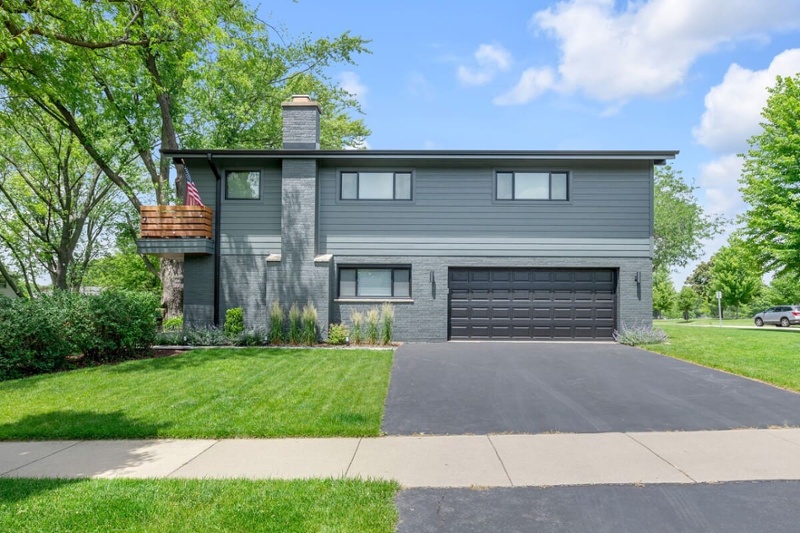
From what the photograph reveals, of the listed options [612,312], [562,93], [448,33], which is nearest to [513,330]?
[612,312]

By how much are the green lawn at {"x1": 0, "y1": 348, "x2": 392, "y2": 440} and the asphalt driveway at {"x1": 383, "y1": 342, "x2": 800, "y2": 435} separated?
0.70m

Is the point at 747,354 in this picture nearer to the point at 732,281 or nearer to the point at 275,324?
the point at 275,324

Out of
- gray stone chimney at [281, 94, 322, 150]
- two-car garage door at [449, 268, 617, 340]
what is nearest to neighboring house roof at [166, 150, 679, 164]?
gray stone chimney at [281, 94, 322, 150]

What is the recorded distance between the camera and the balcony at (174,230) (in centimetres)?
1431

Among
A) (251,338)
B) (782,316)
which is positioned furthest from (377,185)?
(782,316)

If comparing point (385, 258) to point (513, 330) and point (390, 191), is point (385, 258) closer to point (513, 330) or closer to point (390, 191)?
point (390, 191)

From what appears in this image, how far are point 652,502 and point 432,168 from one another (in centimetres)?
1214

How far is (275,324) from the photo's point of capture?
1409cm

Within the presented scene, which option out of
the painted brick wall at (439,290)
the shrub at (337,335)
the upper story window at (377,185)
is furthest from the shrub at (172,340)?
the upper story window at (377,185)

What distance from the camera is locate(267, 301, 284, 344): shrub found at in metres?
14.0

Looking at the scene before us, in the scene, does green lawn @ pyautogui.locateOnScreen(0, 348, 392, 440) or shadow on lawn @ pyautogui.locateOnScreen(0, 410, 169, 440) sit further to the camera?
green lawn @ pyautogui.locateOnScreen(0, 348, 392, 440)

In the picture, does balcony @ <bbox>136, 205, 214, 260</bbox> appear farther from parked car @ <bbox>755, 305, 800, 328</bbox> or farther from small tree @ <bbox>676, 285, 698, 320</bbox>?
small tree @ <bbox>676, 285, 698, 320</bbox>

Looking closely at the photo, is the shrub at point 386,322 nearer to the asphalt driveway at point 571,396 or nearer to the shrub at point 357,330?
the shrub at point 357,330

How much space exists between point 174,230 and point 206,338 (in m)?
3.36
